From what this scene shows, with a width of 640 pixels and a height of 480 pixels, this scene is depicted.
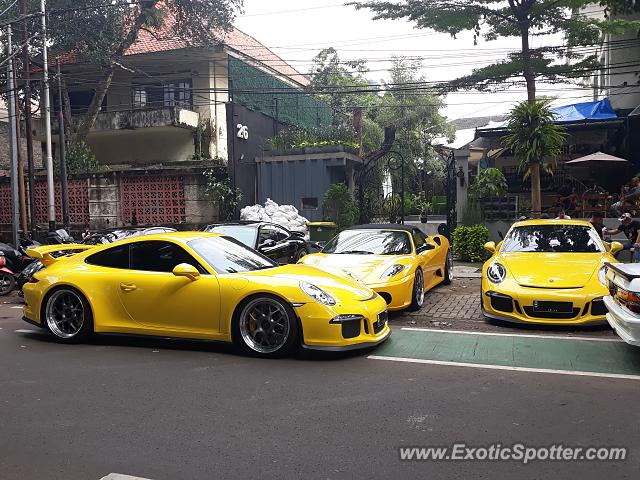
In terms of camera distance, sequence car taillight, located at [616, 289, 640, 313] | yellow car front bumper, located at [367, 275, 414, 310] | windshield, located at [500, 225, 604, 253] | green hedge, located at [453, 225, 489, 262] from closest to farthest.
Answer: car taillight, located at [616, 289, 640, 313] < yellow car front bumper, located at [367, 275, 414, 310] < windshield, located at [500, 225, 604, 253] < green hedge, located at [453, 225, 489, 262]

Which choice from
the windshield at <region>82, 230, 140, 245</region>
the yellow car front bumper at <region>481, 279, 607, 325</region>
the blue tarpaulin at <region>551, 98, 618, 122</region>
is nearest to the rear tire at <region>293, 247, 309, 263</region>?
the windshield at <region>82, 230, 140, 245</region>

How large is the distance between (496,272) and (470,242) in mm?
7343

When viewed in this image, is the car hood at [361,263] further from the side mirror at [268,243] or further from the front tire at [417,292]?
the side mirror at [268,243]

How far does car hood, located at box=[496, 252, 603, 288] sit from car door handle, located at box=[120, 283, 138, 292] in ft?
15.4

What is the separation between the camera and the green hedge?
14805 millimetres

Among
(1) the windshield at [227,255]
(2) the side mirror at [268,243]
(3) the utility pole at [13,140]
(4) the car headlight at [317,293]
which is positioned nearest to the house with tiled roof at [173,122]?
(3) the utility pole at [13,140]

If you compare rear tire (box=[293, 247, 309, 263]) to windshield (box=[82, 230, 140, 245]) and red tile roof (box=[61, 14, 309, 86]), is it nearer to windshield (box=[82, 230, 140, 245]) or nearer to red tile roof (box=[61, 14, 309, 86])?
Result: windshield (box=[82, 230, 140, 245])

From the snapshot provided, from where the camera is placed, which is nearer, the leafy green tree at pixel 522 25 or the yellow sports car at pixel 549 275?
the yellow sports car at pixel 549 275

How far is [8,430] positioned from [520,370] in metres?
4.30

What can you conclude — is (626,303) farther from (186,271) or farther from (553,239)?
(186,271)

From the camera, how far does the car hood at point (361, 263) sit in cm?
797

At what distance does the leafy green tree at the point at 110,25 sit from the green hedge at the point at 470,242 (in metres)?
13.2

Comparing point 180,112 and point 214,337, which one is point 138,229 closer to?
point 214,337

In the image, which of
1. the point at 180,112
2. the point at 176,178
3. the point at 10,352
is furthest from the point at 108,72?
the point at 10,352
